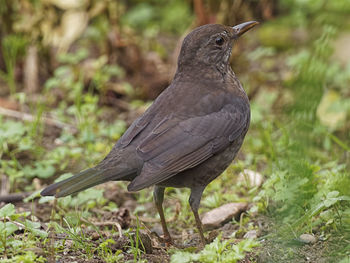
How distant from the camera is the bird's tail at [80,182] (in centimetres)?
384

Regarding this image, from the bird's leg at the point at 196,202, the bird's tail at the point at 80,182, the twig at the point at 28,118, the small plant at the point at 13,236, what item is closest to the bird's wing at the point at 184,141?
the bird's tail at the point at 80,182

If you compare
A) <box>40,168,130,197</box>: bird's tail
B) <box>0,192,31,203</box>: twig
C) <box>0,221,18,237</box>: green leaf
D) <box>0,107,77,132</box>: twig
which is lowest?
<box>0,192,31,203</box>: twig

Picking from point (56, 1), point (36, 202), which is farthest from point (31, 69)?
point (36, 202)

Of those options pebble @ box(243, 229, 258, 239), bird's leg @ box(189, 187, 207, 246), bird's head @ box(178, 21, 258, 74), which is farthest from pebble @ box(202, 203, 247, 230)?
bird's head @ box(178, 21, 258, 74)

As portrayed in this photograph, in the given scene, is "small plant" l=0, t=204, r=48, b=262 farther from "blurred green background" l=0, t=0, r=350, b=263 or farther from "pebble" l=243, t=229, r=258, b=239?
"pebble" l=243, t=229, r=258, b=239

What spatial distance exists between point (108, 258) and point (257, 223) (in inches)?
54.2

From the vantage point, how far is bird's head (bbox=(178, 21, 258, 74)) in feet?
15.6

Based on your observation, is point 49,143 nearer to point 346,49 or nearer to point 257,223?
point 257,223

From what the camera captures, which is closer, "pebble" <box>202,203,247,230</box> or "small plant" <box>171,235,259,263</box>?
"small plant" <box>171,235,259,263</box>

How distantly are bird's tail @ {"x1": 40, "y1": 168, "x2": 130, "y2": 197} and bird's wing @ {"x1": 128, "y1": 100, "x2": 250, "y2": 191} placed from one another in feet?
0.54

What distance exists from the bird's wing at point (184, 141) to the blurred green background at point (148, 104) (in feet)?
1.38

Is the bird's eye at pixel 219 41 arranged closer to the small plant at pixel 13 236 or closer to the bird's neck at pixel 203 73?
the bird's neck at pixel 203 73

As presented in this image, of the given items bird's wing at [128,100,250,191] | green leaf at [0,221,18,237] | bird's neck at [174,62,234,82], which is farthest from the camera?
bird's neck at [174,62,234,82]

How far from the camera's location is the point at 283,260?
3736 mm
